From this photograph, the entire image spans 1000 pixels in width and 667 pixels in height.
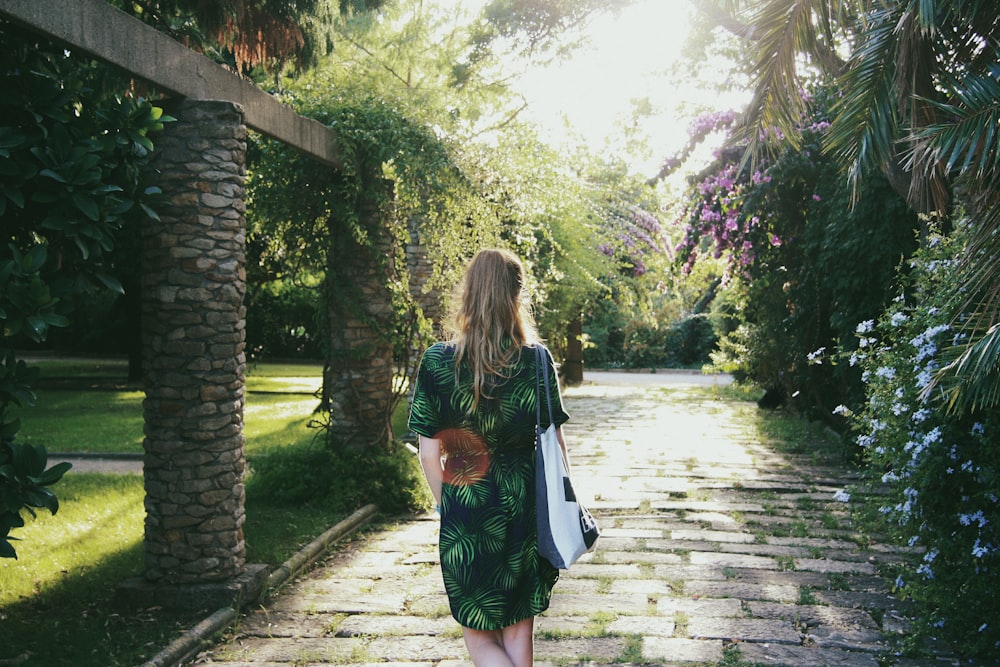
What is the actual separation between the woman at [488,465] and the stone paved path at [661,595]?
1390mm

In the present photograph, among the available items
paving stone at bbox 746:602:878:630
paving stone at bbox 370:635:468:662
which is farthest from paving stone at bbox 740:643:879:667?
paving stone at bbox 370:635:468:662

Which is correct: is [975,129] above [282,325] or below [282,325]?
above

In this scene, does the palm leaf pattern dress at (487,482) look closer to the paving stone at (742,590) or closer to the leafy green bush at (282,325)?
the paving stone at (742,590)

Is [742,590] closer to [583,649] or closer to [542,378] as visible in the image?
[583,649]

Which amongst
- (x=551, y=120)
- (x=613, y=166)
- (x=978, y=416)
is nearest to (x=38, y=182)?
(x=978, y=416)

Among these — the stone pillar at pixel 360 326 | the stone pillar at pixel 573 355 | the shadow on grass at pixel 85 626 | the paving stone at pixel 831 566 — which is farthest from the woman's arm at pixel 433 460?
the stone pillar at pixel 573 355

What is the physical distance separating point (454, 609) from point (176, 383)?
283 centimetres

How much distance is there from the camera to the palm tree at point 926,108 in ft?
15.3

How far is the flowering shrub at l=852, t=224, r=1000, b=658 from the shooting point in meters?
4.44

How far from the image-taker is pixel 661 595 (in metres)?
5.47

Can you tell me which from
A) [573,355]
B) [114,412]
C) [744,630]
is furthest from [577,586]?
[573,355]

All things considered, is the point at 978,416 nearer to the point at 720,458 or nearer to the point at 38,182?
the point at 38,182

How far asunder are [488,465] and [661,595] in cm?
267

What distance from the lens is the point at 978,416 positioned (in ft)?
15.4
